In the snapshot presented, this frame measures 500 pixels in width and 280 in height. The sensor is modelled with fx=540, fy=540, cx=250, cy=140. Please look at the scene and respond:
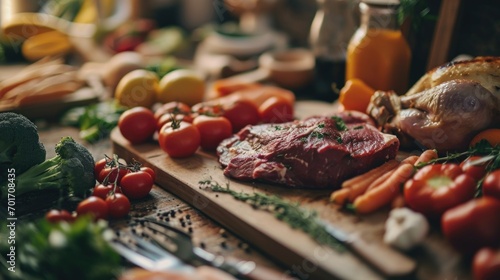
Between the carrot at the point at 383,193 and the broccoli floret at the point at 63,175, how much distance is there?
1166 millimetres

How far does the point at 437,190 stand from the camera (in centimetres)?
200

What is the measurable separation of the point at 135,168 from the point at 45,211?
0.42 meters

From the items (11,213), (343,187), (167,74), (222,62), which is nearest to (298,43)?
(222,62)

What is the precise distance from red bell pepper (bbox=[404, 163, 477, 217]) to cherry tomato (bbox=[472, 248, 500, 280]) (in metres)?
0.27

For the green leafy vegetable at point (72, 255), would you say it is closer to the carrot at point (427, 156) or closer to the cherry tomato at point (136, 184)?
the cherry tomato at point (136, 184)

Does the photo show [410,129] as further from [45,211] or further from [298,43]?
[298,43]

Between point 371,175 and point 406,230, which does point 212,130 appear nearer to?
point 371,175

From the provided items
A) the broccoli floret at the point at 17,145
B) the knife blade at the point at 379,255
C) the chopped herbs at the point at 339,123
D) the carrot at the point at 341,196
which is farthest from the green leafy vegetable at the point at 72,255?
the chopped herbs at the point at 339,123

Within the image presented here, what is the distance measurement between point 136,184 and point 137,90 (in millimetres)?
1226

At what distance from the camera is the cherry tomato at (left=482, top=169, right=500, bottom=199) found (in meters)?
1.90

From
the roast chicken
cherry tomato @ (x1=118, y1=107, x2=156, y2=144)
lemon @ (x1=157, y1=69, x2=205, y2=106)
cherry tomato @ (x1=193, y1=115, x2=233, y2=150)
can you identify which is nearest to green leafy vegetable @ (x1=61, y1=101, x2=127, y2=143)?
lemon @ (x1=157, y1=69, x2=205, y2=106)

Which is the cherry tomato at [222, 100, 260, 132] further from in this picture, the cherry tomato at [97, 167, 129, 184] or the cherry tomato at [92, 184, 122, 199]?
the cherry tomato at [92, 184, 122, 199]

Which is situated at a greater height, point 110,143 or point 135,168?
point 135,168

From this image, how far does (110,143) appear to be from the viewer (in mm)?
3205
